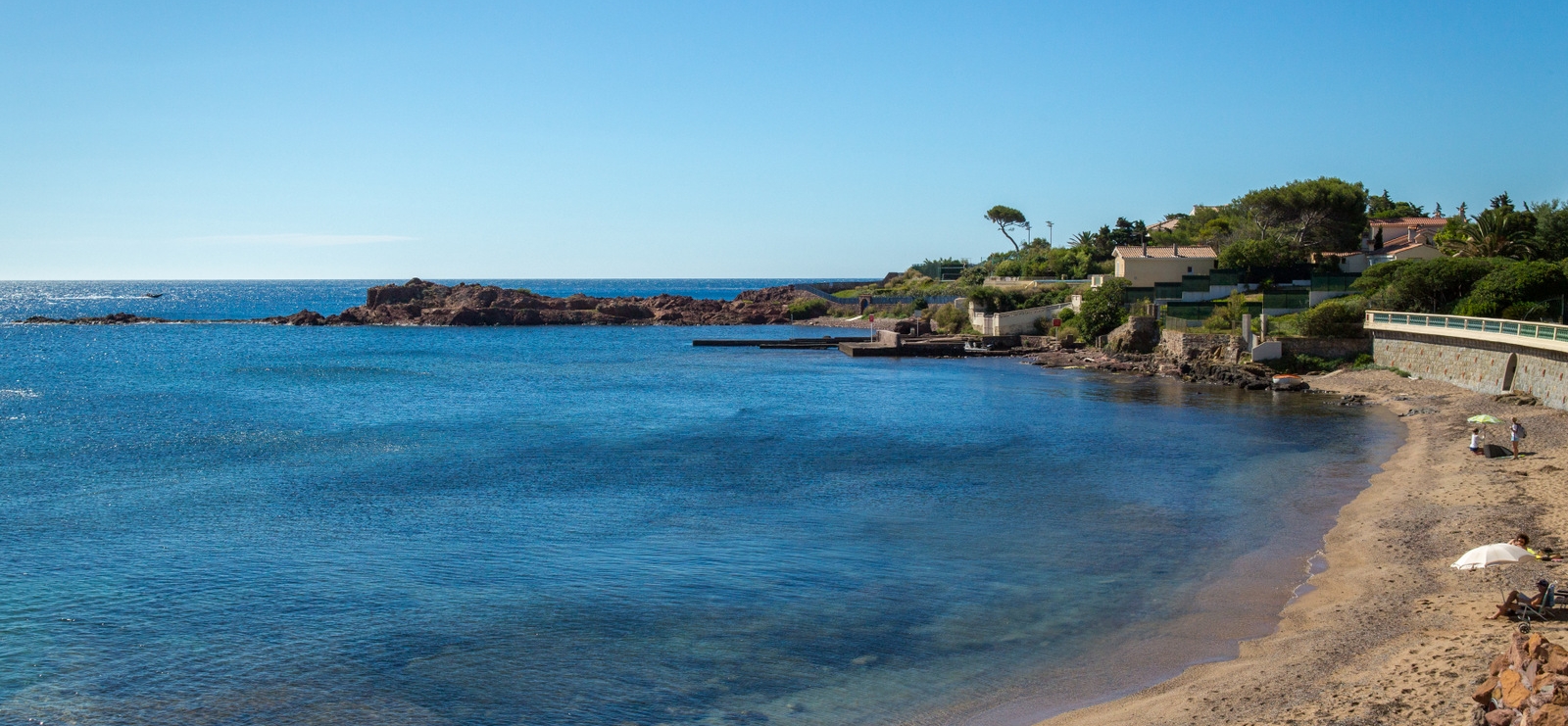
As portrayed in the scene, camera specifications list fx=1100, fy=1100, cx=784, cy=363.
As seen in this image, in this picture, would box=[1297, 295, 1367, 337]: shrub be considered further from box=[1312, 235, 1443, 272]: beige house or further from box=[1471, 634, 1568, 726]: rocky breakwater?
box=[1471, 634, 1568, 726]: rocky breakwater

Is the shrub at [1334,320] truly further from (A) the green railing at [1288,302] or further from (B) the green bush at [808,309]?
(B) the green bush at [808,309]

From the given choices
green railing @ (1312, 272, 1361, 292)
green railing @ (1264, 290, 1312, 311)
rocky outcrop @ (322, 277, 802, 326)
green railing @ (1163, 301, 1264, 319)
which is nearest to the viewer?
green railing @ (1264, 290, 1312, 311)

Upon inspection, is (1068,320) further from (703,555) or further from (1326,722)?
(1326,722)

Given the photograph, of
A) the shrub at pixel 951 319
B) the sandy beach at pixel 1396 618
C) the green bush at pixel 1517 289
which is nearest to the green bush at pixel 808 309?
the shrub at pixel 951 319

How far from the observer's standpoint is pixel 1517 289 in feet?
148

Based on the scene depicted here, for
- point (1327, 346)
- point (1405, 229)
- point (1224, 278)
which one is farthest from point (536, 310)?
point (1327, 346)

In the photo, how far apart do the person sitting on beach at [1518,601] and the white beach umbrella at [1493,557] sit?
2205 mm

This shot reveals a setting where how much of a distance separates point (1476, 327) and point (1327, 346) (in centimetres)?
1056

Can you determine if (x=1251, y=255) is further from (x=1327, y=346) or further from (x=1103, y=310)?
(x=1327, y=346)

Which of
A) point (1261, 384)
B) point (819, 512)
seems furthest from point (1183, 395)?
→ point (819, 512)

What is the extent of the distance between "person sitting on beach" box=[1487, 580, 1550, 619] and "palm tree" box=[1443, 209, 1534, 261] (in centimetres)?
4851

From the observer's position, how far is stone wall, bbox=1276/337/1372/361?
171ft

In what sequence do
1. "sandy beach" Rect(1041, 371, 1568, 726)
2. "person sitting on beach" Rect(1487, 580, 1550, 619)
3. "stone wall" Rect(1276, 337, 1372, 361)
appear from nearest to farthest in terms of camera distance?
"sandy beach" Rect(1041, 371, 1568, 726)
"person sitting on beach" Rect(1487, 580, 1550, 619)
"stone wall" Rect(1276, 337, 1372, 361)

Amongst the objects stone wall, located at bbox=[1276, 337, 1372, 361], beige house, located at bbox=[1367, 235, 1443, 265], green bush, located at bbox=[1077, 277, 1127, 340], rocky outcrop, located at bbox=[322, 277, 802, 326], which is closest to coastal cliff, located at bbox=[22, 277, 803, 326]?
rocky outcrop, located at bbox=[322, 277, 802, 326]
